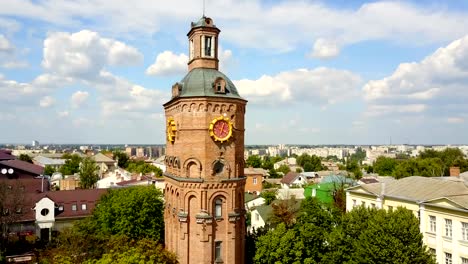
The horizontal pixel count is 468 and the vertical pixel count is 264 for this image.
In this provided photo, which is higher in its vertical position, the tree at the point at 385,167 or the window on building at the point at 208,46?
the window on building at the point at 208,46

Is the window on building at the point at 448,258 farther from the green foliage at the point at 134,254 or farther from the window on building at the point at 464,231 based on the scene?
Answer: the green foliage at the point at 134,254

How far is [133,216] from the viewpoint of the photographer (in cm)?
4528

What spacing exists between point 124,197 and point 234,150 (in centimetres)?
1955

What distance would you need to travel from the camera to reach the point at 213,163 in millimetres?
32438

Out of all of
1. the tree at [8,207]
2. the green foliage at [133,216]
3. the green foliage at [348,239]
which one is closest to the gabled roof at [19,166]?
the tree at [8,207]

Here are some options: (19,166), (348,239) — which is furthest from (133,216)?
(19,166)

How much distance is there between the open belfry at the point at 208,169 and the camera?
32250mm

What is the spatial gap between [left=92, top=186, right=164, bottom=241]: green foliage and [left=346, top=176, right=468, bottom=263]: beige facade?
84.1ft

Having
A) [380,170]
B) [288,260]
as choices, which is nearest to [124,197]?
[288,260]

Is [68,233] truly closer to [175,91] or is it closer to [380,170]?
[175,91]

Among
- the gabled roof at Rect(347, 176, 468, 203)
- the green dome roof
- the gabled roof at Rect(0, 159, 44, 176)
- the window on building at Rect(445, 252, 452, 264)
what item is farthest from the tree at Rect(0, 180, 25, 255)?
the window on building at Rect(445, 252, 452, 264)

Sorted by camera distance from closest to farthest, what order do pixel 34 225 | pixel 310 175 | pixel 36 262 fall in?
pixel 36 262
pixel 34 225
pixel 310 175

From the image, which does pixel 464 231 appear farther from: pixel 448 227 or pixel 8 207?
pixel 8 207

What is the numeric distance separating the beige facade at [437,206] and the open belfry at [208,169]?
1770 cm
